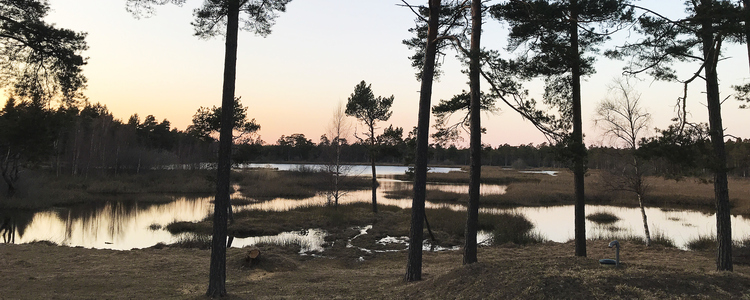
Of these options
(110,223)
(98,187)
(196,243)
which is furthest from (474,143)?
(98,187)

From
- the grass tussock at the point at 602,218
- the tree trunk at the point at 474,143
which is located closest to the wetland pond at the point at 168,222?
the grass tussock at the point at 602,218

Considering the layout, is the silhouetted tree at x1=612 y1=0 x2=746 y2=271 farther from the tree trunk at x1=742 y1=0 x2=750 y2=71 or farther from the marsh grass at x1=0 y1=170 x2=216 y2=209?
the marsh grass at x1=0 y1=170 x2=216 y2=209

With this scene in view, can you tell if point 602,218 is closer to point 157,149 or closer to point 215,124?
point 215,124

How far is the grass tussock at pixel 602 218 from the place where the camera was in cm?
2416

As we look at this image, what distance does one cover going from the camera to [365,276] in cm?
995

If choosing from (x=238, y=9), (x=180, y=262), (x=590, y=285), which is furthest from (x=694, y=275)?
(x=180, y=262)

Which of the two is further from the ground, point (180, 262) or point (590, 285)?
point (590, 285)

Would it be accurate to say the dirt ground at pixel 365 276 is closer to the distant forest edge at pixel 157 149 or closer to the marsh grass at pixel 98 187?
the distant forest edge at pixel 157 149

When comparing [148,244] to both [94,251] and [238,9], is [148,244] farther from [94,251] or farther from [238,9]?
[238,9]

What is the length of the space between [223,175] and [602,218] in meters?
24.6

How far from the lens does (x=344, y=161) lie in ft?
97.2

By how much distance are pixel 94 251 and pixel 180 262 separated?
392 cm

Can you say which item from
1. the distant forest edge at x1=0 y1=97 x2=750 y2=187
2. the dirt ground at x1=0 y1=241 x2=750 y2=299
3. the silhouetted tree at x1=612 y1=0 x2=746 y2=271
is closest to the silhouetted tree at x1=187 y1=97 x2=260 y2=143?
the distant forest edge at x1=0 y1=97 x2=750 y2=187

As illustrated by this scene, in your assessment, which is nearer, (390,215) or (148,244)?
(148,244)
